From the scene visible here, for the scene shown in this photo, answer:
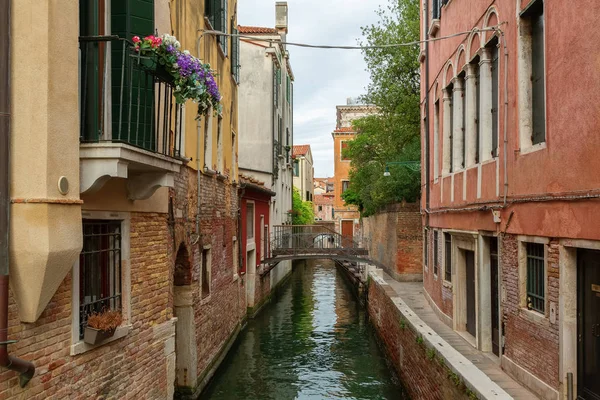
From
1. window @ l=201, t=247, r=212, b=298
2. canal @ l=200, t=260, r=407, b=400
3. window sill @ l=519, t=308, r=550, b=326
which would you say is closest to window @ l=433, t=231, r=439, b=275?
canal @ l=200, t=260, r=407, b=400

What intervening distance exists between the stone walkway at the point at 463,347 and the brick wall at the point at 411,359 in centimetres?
60

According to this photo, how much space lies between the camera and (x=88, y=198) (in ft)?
16.8

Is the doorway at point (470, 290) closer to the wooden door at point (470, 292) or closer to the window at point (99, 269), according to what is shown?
the wooden door at point (470, 292)

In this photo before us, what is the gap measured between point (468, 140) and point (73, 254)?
6826mm

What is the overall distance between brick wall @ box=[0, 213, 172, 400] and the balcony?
1000 mm

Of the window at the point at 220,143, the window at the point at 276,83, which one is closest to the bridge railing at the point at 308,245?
the window at the point at 276,83

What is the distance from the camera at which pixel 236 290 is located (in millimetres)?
14758

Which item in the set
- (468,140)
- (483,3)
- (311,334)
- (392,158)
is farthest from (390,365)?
(392,158)

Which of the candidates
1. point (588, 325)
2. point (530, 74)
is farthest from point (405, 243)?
point (588, 325)

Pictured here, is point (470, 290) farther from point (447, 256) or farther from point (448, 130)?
point (448, 130)

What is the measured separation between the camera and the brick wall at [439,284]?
1091cm

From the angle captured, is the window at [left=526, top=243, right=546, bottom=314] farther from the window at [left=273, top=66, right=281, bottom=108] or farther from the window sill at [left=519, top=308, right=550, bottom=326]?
the window at [left=273, top=66, right=281, bottom=108]

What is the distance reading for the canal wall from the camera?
5910 mm

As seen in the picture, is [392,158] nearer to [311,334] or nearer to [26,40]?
[311,334]
